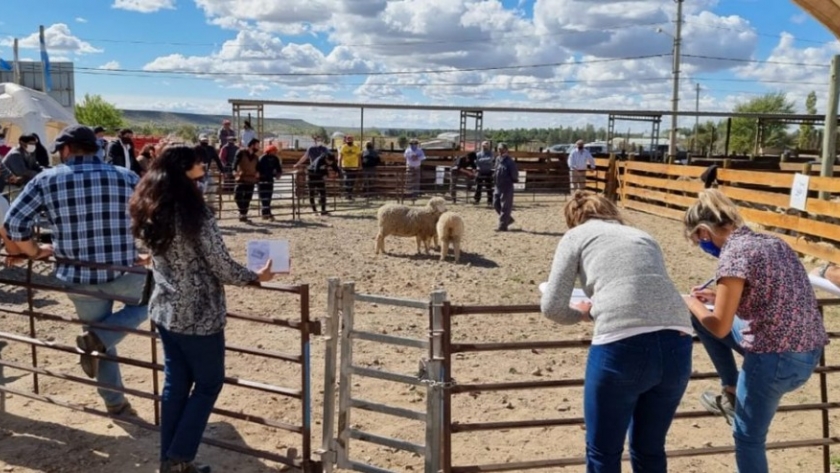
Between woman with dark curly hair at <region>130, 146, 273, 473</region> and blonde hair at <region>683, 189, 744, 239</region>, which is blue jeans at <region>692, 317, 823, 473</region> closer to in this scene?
blonde hair at <region>683, 189, 744, 239</region>

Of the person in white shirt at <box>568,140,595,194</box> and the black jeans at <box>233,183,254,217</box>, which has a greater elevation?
the person in white shirt at <box>568,140,595,194</box>

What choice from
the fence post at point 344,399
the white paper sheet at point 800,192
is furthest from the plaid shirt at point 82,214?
the white paper sheet at point 800,192

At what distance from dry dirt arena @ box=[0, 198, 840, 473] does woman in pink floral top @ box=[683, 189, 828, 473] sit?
125cm

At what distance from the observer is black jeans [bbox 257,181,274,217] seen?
1387 cm

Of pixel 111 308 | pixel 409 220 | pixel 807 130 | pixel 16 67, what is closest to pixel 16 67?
pixel 16 67

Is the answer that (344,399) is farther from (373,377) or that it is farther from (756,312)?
(756,312)

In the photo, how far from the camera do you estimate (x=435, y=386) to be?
11.0 ft

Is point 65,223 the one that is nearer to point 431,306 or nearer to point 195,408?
point 195,408

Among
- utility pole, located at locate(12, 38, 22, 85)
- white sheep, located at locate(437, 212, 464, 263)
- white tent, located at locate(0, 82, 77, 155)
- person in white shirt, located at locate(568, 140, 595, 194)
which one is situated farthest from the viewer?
utility pole, located at locate(12, 38, 22, 85)

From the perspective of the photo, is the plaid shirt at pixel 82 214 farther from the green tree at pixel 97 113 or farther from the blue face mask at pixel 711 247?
the green tree at pixel 97 113

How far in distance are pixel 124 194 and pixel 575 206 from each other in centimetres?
249

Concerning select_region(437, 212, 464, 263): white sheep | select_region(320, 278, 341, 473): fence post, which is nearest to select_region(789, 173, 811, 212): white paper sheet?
select_region(437, 212, 464, 263): white sheep

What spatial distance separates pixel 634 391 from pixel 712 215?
812 mm

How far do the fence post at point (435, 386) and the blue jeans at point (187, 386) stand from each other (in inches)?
38.5
